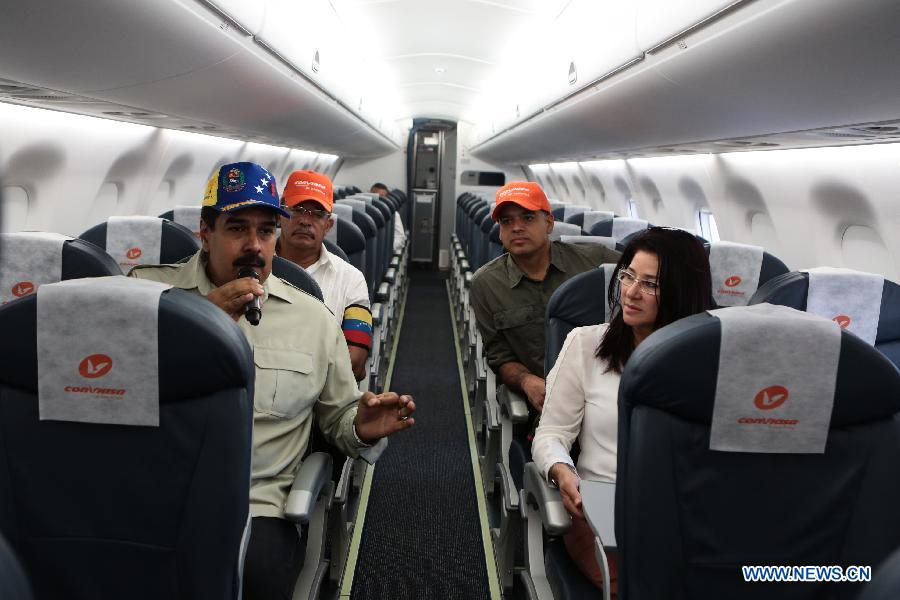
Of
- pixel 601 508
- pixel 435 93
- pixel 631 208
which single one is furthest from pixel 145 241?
pixel 435 93

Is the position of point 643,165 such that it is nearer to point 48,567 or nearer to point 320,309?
point 320,309

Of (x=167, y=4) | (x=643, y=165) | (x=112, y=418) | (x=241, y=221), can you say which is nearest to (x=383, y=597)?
(x=241, y=221)

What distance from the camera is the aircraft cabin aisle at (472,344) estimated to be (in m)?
1.61

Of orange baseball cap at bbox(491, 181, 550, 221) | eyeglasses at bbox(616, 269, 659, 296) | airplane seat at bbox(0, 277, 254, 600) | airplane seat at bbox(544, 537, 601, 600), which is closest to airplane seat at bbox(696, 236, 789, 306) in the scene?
orange baseball cap at bbox(491, 181, 550, 221)

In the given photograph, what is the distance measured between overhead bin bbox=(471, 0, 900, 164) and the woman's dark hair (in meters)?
0.75

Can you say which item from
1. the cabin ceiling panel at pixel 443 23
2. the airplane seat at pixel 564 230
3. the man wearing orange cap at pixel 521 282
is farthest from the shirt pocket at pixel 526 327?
the cabin ceiling panel at pixel 443 23

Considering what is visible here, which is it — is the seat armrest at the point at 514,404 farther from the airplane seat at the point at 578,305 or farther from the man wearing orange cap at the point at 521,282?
the airplane seat at the point at 578,305

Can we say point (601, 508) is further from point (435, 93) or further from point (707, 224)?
point (435, 93)

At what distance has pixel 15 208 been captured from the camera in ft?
15.6

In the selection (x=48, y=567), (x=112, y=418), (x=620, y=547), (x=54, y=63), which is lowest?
(x=48, y=567)

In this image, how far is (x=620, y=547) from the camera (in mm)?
1707

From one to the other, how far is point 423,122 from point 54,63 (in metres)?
12.5

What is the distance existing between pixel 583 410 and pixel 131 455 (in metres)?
1.41

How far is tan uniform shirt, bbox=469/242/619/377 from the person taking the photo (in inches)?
145
